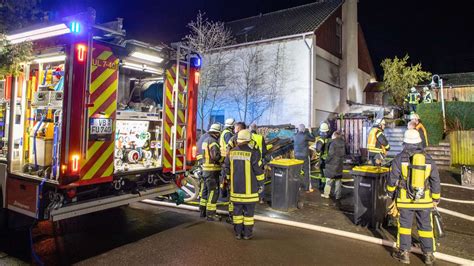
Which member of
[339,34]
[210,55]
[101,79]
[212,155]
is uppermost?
[339,34]

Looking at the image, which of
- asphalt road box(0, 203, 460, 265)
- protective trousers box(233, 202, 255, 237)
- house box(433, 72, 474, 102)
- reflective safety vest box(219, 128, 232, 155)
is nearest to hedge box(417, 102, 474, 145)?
house box(433, 72, 474, 102)

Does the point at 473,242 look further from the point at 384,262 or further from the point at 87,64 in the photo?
the point at 87,64

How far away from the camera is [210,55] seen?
19.5 m

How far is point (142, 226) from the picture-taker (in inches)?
223

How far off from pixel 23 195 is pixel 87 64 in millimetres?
1866

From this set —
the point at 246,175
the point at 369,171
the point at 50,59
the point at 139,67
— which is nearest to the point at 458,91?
the point at 369,171

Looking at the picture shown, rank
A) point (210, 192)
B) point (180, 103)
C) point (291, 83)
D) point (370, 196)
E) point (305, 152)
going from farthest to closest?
point (291, 83) → point (305, 152) → point (210, 192) → point (370, 196) → point (180, 103)

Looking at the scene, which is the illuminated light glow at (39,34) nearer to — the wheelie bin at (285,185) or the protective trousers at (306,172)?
the wheelie bin at (285,185)

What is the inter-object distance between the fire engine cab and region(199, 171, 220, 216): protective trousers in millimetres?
513

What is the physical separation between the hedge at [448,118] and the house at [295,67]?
16.6 ft

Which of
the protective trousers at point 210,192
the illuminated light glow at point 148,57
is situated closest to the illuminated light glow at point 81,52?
the illuminated light glow at point 148,57

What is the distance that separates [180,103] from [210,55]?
14.5 meters

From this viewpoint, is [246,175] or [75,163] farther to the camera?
[246,175]

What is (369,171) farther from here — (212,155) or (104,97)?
(104,97)
